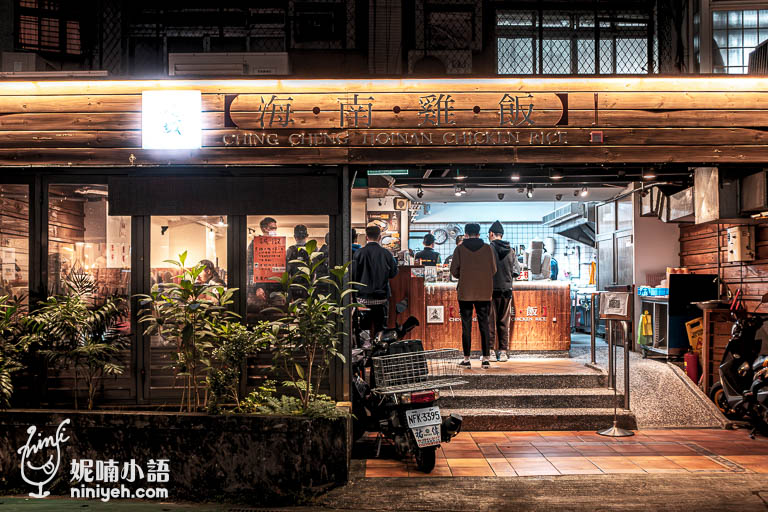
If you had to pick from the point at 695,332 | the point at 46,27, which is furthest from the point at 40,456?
the point at 695,332

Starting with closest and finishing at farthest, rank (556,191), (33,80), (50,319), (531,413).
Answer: (50,319) < (33,80) < (531,413) < (556,191)

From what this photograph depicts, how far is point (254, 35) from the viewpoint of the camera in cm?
821

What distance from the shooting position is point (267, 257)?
7094 mm

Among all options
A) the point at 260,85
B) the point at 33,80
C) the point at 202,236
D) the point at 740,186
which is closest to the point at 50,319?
the point at 202,236

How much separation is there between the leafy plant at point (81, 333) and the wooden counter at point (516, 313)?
4.83 metres

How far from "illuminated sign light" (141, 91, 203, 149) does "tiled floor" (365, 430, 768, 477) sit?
160 inches

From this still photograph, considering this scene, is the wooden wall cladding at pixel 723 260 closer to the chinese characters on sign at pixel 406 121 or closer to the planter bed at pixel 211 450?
the chinese characters on sign at pixel 406 121

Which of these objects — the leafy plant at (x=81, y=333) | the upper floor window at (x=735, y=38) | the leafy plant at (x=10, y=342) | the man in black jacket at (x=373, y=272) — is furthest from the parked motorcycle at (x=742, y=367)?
the leafy plant at (x=10, y=342)

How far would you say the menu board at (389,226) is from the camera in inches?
548

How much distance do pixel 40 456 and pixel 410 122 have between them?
194 inches

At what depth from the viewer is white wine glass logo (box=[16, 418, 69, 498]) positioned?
17.9 feet

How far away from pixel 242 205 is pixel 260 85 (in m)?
1.38

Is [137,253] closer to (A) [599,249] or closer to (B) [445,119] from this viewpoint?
(B) [445,119]

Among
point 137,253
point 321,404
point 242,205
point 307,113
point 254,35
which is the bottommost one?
point 321,404
